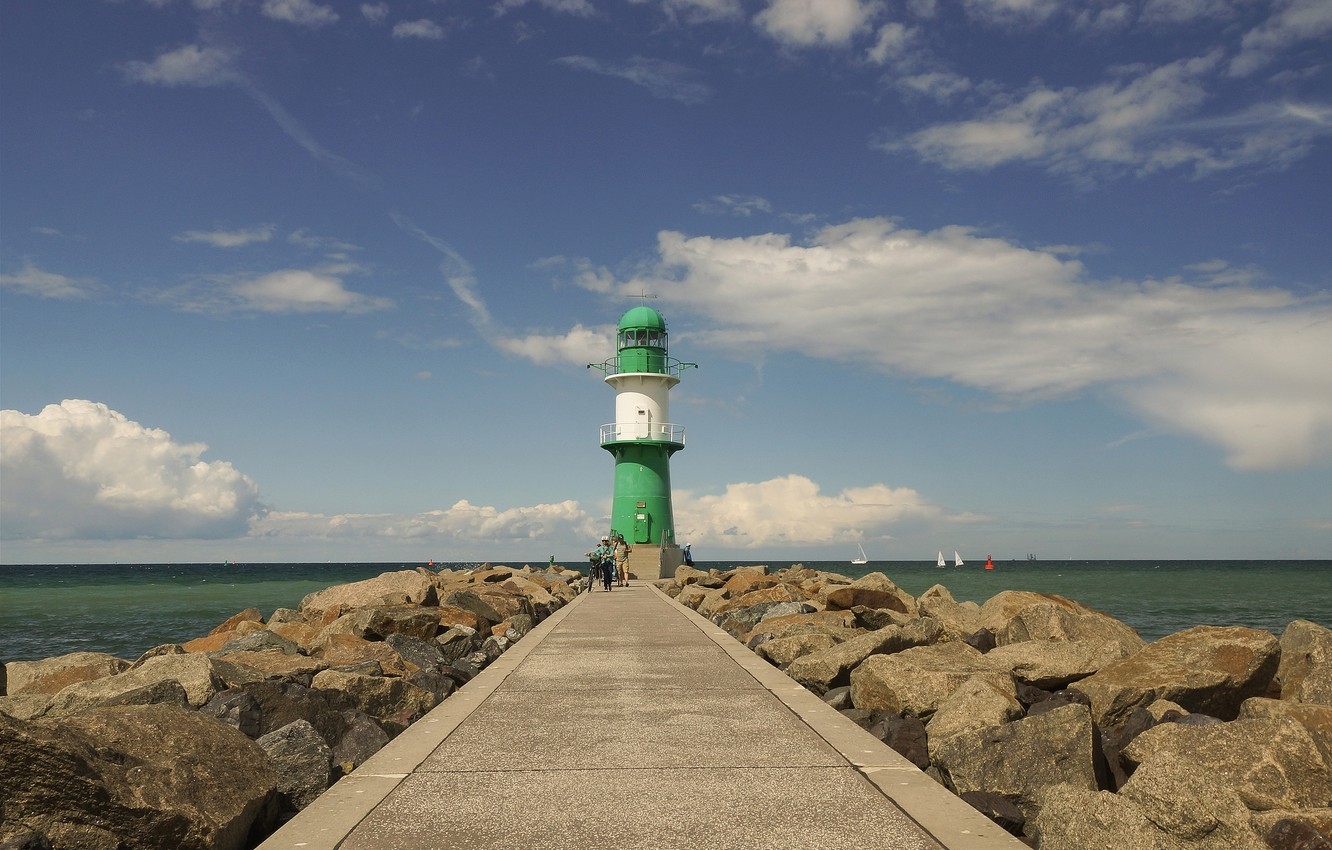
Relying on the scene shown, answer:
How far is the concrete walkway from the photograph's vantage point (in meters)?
4.81

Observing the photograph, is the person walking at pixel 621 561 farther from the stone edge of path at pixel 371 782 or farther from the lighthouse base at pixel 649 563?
the stone edge of path at pixel 371 782

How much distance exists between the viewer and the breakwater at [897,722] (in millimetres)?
4797

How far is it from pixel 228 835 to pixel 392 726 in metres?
3.31

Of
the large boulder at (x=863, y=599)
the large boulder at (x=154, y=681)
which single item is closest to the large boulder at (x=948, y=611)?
the large boulder at (x=863, y=599)

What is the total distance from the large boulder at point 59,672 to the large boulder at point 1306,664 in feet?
37.1

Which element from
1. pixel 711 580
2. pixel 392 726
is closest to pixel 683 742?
pixel 392 726

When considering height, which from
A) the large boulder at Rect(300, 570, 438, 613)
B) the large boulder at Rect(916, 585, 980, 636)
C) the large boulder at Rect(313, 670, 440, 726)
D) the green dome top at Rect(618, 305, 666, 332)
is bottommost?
the large boulder at Rect(313, 670, 440, 726)

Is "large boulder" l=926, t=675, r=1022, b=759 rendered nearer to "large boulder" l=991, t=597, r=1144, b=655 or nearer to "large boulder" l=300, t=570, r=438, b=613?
"large boulder" l=991, t=597, r=1144, b=655

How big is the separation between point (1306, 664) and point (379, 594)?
12996 millimetres

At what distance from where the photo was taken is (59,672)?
11.4 meters

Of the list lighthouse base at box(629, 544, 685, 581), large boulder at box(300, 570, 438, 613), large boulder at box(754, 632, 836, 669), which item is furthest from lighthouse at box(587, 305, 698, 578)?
large boulder at box(754, 632, 836, 669)

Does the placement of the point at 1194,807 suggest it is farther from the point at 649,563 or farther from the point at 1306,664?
the point at 649,563

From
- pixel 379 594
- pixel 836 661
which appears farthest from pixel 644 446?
pixel 836 661

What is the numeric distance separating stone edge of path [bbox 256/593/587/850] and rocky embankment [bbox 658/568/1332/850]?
3.13 meters
